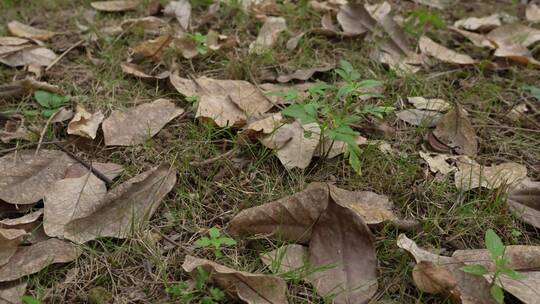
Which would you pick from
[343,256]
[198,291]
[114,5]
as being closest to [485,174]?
[343,256]

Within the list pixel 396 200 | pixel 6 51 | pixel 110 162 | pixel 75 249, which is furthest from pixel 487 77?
pixel 6 51

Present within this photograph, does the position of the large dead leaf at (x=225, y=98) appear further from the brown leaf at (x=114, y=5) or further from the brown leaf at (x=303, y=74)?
the brown leaf at (x=114, y=5)

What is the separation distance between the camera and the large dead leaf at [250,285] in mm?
1067

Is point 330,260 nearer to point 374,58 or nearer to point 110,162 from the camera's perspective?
point 110,162

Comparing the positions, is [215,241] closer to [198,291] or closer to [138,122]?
[198,291]

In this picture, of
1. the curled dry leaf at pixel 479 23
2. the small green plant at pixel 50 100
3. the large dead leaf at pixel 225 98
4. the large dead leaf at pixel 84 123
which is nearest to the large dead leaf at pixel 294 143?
the large dead leaf at pixel 225 98

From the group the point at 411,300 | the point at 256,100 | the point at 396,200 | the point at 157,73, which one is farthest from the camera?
the point at 157,73

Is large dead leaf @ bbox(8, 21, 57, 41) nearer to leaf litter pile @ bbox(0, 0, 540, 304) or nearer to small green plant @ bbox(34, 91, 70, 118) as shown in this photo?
leaf litter pile @ bbox(0, 0, 540, 304)

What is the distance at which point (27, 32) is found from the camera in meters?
1.94

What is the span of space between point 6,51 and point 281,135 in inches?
38.9

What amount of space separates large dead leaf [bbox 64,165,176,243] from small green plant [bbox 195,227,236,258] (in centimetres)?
16

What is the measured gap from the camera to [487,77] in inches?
72.6

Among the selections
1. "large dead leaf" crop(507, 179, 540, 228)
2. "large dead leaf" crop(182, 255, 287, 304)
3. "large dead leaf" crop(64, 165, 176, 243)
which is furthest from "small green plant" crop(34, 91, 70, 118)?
"large dead leaf" crop(507, 179, 540, 228)

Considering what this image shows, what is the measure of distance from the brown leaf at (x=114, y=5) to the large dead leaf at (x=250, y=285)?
4.50 feet
